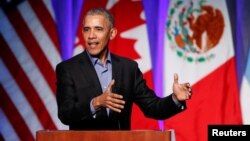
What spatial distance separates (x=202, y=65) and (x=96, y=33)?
185cm

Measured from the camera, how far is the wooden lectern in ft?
6.09

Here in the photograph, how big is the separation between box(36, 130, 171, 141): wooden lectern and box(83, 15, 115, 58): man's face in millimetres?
544

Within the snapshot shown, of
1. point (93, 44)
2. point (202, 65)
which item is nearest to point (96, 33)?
point (93, 44)

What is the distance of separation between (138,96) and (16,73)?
80.0 inches

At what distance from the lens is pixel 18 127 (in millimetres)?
4219

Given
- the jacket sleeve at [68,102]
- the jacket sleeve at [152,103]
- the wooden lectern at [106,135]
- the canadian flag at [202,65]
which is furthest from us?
the canadian flag at [202,65]

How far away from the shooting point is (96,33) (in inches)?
90.5

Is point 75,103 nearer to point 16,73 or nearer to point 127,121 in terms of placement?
point 127,121

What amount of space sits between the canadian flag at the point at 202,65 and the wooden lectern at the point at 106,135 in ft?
6.96

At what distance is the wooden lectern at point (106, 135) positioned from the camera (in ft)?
6.09

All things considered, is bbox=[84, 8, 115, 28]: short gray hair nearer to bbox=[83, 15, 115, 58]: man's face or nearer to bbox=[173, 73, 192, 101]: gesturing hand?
bbox=[83, 15, 115, 58]: man's face

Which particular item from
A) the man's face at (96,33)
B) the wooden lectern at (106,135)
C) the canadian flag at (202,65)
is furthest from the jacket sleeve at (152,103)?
the canadian flag at (202,65)

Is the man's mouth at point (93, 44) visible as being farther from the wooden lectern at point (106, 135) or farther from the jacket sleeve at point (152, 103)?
the wooden lectern at point (106, 135)

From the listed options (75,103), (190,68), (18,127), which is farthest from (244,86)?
(75,103)
